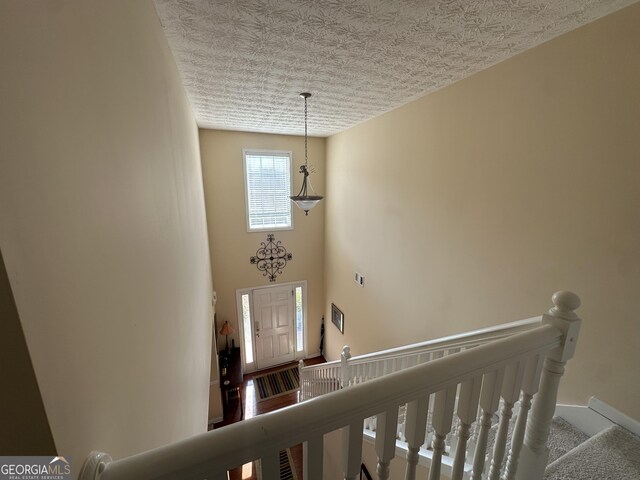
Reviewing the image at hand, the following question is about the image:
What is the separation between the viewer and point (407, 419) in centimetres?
71

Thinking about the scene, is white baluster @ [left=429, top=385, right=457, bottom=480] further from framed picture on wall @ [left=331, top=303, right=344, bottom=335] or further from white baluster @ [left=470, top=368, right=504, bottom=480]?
framed picture on wall @ [left=331, top=303, right=344, bottom=335]

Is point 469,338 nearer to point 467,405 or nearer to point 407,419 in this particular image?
point 467,405

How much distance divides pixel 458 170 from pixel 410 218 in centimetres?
76

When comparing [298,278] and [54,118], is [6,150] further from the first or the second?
[298,278]

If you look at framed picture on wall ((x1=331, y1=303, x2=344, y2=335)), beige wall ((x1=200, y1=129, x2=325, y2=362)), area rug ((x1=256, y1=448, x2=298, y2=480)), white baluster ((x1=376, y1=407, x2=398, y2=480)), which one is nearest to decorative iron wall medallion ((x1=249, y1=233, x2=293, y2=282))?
beige wall ((x1=200, y1=129, x2=325, y2=362))

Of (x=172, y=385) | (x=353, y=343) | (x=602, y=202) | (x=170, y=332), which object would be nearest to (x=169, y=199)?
(x=170, y=332)

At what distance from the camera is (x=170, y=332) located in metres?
1.45

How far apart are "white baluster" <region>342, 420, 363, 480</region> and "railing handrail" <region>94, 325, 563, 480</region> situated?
0.04 m

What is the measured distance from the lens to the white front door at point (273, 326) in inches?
212

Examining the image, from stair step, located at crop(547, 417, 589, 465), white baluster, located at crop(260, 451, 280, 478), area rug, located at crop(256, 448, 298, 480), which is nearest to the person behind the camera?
white baluster, located at crop(260, 451, 280, 478)

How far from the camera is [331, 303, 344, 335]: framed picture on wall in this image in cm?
497

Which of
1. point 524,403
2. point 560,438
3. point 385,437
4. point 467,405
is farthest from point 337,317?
point 385,437

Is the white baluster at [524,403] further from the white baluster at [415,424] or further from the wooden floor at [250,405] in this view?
the wooden floor at [250,405]

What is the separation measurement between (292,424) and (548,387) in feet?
2.92
